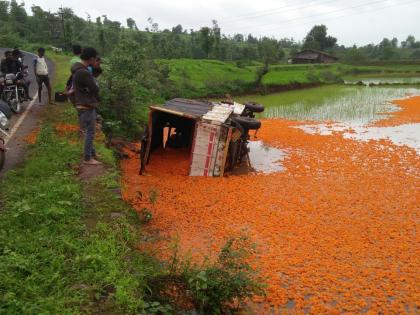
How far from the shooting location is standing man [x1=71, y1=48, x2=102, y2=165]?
26.7ft

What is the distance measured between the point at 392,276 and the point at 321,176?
5.48 metres

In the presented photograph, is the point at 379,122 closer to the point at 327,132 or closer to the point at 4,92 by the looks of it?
the point at 327,132

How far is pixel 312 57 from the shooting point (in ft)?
216

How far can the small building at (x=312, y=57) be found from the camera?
65625 millimetres

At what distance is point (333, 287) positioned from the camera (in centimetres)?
623

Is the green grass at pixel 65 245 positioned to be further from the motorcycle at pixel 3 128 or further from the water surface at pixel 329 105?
the water surface at pixel 329 105

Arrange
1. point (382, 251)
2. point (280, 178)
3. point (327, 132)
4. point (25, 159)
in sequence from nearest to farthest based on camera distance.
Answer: point (382, 251) → point (25, 159) → point (280, 178) → point (327, 132)

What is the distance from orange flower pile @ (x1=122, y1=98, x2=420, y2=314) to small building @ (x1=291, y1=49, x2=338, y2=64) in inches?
2171

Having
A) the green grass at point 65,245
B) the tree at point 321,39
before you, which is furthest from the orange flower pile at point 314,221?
the tree at point 321,39

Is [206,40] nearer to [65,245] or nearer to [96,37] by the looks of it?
[96,37]

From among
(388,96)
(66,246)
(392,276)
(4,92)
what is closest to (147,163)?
(4,92)

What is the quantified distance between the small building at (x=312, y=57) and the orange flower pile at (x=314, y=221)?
181 feet

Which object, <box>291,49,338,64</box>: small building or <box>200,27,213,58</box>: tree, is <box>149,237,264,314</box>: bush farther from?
<box>291,49,338,64</box>: small building

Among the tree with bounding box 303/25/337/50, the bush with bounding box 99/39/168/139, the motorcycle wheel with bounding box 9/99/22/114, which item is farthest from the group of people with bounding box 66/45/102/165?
the tree with bounding box 303/25/337/50
